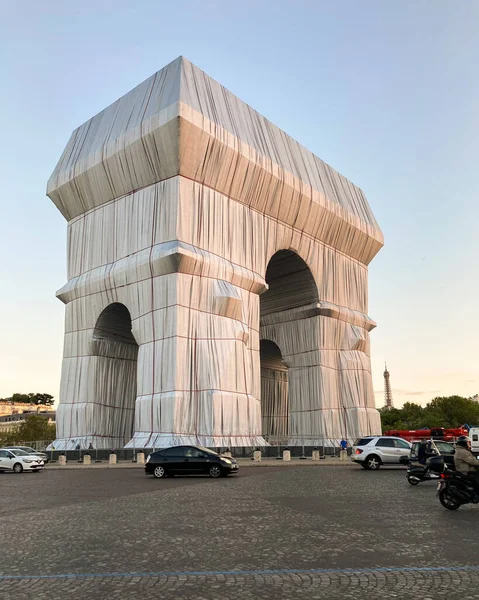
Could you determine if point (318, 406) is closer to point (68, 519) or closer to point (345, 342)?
point (345, 342)

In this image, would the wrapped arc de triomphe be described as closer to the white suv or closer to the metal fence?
the metal fence

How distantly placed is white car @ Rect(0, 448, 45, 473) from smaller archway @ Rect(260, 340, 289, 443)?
26.9m

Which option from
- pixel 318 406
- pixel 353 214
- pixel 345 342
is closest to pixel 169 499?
pixel 318 406

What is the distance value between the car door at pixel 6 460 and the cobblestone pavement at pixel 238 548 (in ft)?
56.5

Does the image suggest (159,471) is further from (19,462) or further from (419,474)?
(19,462)

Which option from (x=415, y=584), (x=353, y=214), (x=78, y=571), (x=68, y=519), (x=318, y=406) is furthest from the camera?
(x=353, y=214)

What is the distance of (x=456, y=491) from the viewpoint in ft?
38.6

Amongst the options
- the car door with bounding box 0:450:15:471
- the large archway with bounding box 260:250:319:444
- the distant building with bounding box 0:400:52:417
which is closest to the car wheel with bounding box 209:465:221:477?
the car door with bounding box 0:450:15:471

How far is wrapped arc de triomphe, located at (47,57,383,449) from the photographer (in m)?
33.2

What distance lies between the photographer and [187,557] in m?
7.32

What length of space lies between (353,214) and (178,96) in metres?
19.7

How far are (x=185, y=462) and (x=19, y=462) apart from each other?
10794mm

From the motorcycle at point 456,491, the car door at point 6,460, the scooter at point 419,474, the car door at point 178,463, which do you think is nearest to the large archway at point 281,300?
the car door at point 6,460

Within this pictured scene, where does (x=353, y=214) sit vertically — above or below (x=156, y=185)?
above
